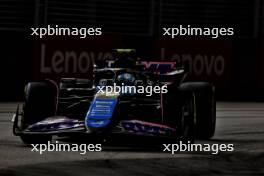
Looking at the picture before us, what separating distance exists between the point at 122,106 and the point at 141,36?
35.3 feet

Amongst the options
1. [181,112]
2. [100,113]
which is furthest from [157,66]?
[100,113]

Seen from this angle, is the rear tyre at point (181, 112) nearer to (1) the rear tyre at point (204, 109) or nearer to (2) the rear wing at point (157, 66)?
(1) the rear tyre at point (204, 109)

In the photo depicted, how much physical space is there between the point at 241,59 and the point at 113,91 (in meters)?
11.3

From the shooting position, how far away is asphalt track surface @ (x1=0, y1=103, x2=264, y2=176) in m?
8.45

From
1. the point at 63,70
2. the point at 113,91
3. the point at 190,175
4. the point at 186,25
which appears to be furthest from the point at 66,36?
the point at 190,175

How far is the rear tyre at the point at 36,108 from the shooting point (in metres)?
10.8

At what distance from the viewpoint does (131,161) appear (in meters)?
9.25

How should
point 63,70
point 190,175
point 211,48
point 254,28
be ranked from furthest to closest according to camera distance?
point 254,28, point 211,48, point 63,70, point 190,175

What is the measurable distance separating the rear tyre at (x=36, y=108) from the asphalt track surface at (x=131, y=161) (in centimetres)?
18

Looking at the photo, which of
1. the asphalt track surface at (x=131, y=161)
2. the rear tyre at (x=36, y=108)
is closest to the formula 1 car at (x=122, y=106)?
the rear tyre at (x=36, y=108)

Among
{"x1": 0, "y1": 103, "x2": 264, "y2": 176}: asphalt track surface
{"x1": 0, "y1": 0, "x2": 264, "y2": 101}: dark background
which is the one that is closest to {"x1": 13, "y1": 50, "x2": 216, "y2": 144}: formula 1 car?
{"x1": 0, "y1": 103, "x2": 264, "y2": 176}: asphalt track surface

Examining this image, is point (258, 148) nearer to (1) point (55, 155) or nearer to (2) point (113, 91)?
(2) point (113, 91)

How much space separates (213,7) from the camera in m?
23.6

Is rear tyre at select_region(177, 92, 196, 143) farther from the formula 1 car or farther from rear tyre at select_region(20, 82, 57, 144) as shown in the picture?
rear tyre at select_region(20, 82, 57, 144)
